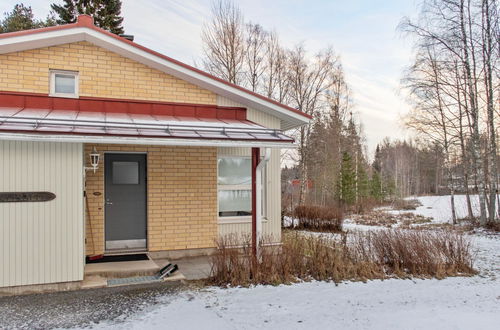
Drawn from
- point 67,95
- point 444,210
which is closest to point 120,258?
point 67,95

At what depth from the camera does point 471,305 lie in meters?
5.21

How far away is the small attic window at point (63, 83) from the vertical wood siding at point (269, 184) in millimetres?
3019

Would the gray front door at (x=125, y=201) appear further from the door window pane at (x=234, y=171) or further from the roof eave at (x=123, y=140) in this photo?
the roof eave at (x=123, y=140)

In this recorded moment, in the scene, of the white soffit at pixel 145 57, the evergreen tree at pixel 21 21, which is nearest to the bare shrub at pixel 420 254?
the white soffit at pixel 145 57

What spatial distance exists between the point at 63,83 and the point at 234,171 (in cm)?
401

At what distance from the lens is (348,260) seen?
6.54m

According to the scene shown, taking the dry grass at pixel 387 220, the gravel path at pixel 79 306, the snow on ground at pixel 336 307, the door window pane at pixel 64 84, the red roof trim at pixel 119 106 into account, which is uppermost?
the door window pane at pixel 64 84

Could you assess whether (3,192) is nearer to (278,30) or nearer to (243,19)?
(243,19)

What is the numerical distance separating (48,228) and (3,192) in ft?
2.70

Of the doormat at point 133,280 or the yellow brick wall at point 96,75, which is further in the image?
the yellow brick wall at point 96,75

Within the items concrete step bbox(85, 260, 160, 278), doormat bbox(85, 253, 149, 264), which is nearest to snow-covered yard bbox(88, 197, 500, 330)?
concrete step bbox(85, 260, 160, 278)

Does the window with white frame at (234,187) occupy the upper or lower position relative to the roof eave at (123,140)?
lower

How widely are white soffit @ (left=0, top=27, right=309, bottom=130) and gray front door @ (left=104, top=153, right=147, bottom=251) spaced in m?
2.04

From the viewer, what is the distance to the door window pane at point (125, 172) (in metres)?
7.64
